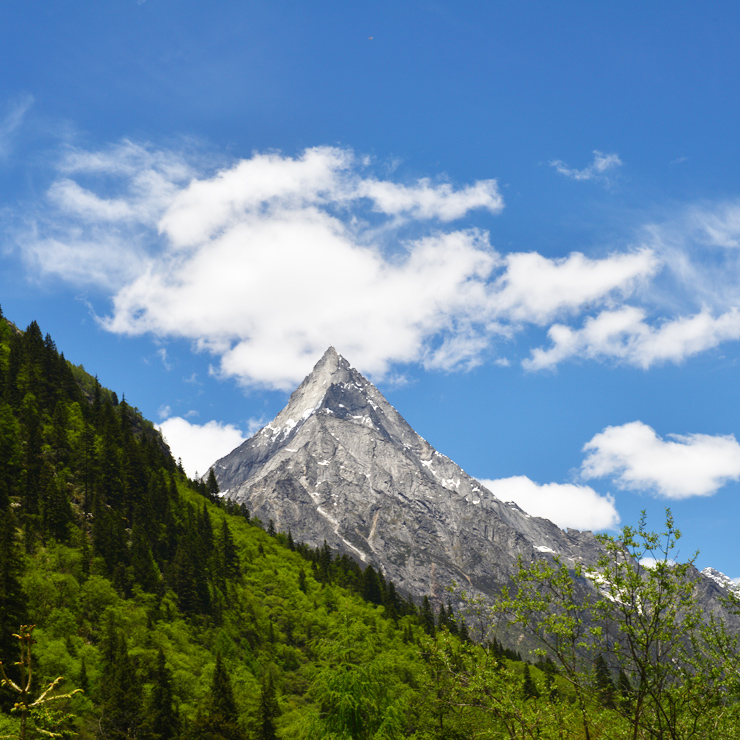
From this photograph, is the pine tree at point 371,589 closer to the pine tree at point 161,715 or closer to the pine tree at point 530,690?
the pine tree at point 530,690

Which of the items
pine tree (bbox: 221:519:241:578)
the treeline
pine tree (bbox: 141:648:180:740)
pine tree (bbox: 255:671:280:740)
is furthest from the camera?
pine tree (bbox: 221:519:241:578)

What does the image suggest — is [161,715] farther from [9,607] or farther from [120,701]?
[9,607]

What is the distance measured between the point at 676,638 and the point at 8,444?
332 feet

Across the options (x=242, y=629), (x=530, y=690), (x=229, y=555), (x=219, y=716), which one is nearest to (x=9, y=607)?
(x=219, y=716)

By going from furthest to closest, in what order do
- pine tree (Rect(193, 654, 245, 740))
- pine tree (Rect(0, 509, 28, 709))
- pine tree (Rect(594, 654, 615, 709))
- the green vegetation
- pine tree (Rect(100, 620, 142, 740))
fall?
pine tree (Rect(193, 654, 245, 740))
pine tree (Rect(100, 620, 142, 740))
pine tree (Rect(0, 509, 28, 709))
pine tree (Rect(594, 654, 615, 709))
the green vegetation

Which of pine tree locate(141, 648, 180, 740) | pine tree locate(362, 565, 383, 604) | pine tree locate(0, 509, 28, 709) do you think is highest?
pine tree locate(362, 565, 383, 604)

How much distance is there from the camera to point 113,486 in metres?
110

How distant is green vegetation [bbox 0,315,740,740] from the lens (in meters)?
18.2

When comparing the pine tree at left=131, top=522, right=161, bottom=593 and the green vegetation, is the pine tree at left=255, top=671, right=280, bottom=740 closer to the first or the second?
the green vegetation

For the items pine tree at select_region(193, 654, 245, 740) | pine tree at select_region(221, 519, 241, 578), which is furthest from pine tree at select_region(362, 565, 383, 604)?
pine tree at select_region(193, 654, 245, 740)

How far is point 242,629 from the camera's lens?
330ft

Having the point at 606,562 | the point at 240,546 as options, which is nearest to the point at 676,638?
the point at 606,562

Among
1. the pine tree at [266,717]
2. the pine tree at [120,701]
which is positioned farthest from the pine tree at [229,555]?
the pine tree at [120,701]

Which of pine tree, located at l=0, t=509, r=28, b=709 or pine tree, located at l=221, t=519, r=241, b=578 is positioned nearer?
pine tree, located at l=0, t=509, r=28, b=709
